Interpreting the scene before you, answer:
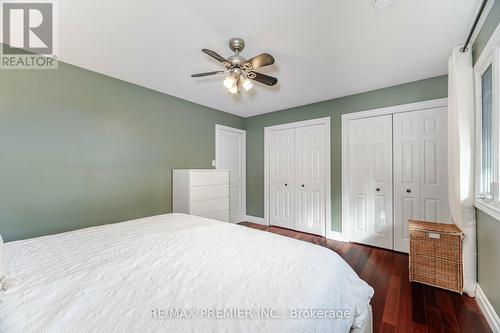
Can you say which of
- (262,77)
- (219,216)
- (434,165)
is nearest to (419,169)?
(434,165)

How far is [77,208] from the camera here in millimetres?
2352

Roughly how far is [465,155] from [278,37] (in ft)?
6.38

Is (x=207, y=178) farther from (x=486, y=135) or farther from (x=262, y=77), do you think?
(x=486, y=135)

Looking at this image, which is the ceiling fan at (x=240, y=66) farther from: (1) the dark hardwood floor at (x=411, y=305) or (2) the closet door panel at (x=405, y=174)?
(1) the dark hardwood floor at (x=411, y=305)

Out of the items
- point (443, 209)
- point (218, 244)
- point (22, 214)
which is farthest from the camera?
point (443, 209)

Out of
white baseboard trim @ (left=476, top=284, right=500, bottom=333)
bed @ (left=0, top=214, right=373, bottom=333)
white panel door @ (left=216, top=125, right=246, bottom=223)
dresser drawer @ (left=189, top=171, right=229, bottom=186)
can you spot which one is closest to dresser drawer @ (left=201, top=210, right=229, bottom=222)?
dresser drawer @ (left=189, top=171, right=229, bottom=186)

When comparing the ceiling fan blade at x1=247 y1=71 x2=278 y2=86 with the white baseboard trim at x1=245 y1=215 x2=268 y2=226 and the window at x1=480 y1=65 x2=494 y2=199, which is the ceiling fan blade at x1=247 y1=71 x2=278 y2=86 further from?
the white baseboard trim at x1=245 y1=215 x2=268 y2=226

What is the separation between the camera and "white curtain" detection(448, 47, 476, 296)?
6.01ft

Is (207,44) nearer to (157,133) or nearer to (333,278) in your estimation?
(157,133)

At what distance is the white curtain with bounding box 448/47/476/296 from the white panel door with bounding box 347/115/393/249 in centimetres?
100

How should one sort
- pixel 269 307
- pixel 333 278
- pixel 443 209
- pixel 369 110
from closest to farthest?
pixel 269 307 → pixel 333 278 → pixel 443 209 → pixel 369 110

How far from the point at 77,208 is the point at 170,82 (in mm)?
1874

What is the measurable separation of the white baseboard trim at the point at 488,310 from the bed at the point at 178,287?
3.35 feet

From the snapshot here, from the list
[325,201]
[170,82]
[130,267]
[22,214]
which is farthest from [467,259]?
[22,214]
